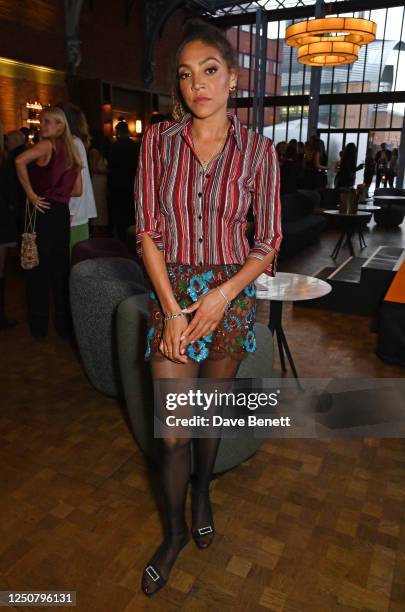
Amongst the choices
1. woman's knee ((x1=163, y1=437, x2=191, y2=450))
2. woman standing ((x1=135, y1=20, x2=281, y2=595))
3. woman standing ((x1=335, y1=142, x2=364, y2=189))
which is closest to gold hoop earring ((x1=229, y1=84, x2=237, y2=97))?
woman standing ((x1=135, y1=20, x2=281, y2=595))

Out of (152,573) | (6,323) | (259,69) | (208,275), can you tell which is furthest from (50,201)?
(259,69)

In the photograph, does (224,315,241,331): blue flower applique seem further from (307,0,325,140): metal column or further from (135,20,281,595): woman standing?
(307,0,325,140): metal column

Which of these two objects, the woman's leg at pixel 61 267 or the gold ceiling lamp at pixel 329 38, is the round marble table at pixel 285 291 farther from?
the gold ceiling lamp at pixel 329 38

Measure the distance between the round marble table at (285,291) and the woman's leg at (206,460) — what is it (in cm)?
112

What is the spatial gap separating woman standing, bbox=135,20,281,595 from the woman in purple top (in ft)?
6.56

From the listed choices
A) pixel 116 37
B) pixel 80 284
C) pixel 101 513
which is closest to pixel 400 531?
pixel 101 513

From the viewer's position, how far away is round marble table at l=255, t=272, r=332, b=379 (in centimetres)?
268

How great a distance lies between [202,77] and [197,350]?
2.48ft

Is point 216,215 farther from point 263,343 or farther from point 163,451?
point 263,343

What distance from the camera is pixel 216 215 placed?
137 centimetres

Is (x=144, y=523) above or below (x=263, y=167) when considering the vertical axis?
below

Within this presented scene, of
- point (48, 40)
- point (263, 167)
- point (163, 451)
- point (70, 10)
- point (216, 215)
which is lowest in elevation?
point (163, 451)

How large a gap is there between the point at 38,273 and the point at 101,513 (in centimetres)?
201

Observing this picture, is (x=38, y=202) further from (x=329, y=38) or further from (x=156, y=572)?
(x=329, y=38)
